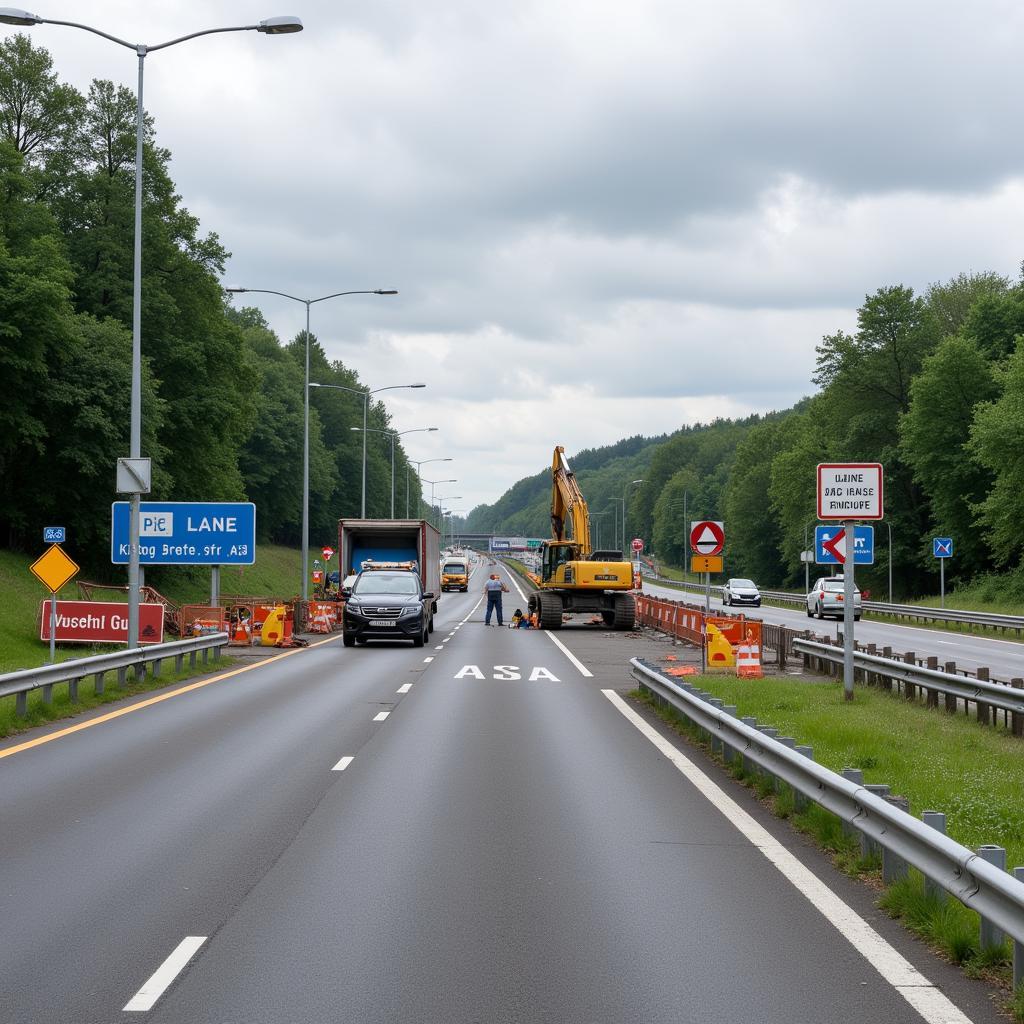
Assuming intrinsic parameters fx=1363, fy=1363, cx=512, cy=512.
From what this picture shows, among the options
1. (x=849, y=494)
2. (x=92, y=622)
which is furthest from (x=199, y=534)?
(x=849, y=494)

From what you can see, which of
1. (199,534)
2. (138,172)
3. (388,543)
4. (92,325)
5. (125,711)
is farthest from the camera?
(92,325)

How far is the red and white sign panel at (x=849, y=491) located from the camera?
17281 mm

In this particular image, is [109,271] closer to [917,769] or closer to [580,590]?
[580,590]

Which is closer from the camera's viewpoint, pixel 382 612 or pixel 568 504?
pixel 382 612

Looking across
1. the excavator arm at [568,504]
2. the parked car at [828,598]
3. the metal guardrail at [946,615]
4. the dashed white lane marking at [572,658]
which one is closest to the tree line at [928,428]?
the metal guardrail at [946,615]

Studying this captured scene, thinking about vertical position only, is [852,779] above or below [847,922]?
above

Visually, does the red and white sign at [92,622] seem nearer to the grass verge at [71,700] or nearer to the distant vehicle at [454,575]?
Answer: the grass verge at [71,700]

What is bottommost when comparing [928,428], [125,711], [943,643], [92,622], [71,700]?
[943,643]

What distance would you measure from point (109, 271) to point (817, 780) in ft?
164

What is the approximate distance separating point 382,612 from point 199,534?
4.63 m

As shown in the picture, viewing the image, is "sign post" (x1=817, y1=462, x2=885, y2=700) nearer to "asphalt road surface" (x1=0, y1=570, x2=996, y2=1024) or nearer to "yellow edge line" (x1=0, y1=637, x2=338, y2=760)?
"asphalt road surface" (x1=0, y1=570, x2=996, y2=1024)

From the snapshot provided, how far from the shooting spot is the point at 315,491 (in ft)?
354

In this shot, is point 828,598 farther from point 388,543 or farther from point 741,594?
point 388,543

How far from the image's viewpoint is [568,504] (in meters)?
42.2
